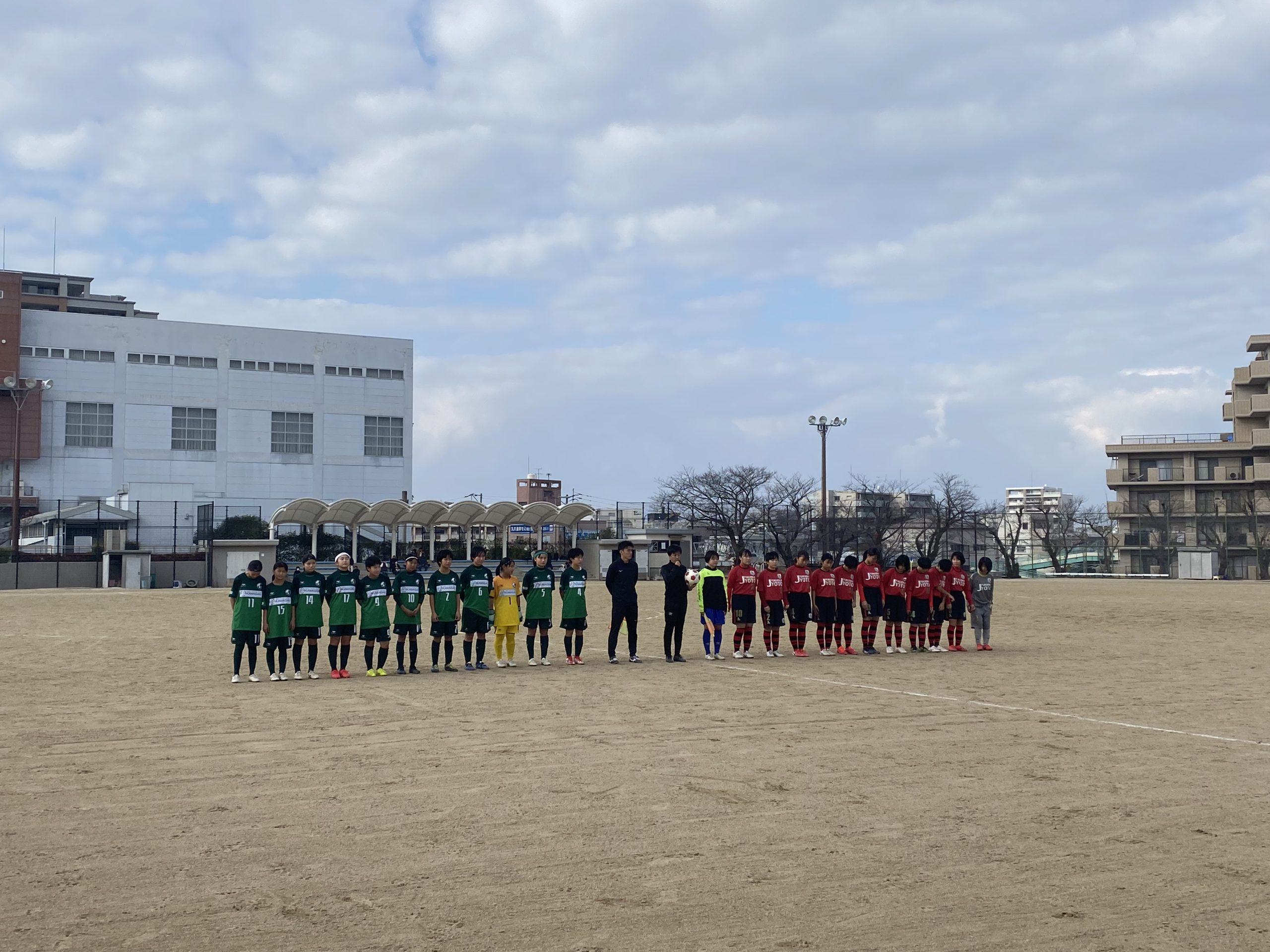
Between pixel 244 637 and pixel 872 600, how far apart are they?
1014cm

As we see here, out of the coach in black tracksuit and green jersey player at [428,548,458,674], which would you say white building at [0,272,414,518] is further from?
the coach in black tracksuit

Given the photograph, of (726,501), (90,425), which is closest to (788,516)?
(726,501)

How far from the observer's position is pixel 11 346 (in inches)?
2645

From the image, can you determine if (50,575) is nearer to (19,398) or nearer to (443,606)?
(19,398)

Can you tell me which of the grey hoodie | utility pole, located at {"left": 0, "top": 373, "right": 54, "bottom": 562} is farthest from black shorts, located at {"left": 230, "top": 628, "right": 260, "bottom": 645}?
utility pole, located at {"left": 0, "top": 373, "right": 54, "bottom": 562}

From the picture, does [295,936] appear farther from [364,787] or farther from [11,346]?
[11,346]

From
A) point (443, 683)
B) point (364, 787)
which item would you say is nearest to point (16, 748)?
point (364, 787)

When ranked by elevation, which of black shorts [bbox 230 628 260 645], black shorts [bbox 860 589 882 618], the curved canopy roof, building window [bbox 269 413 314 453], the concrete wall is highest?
building window [bbox 269 413 314 453]

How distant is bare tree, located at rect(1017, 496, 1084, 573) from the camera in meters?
92.9

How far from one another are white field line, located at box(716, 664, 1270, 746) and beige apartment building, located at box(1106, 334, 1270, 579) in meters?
68.4

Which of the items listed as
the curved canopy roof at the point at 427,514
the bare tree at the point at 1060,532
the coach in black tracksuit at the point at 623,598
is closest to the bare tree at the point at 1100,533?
the bare tree at the point at 1060,532

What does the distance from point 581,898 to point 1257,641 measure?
1873 cm

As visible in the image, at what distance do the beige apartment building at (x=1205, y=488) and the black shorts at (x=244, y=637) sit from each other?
72.1 m

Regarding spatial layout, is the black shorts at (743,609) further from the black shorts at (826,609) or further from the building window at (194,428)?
the building window at (194,428)
